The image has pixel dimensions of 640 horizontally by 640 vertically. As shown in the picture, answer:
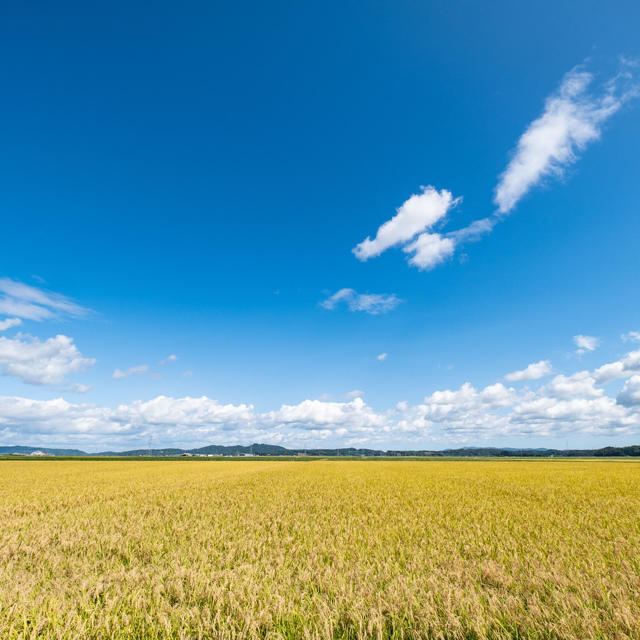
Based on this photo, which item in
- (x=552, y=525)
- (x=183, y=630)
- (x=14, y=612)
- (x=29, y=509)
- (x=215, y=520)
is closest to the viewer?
(x=183, y=630)

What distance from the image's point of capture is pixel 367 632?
12.6 feet

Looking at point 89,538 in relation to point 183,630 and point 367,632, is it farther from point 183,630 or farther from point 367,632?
point 367,632

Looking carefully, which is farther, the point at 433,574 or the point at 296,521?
the point at 296,521

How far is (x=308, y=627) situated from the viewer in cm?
392

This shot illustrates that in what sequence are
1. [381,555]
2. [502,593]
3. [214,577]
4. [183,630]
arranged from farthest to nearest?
[381,555]
[214,577]
[502,593]
[183,630]

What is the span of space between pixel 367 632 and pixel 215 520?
7.77 m

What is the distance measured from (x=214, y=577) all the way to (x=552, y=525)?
8.76 meters

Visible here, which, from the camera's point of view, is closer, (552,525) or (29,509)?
(552,525)

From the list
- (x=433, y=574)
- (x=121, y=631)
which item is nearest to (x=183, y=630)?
(x=121, y=631)

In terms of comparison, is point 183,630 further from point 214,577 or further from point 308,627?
point 214,577

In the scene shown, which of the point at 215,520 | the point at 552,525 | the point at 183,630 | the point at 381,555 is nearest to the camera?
the point at 183,630

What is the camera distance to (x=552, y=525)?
980cm

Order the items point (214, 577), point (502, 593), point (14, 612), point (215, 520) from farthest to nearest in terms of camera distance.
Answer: point (215, 520) → point (214, 577) → point (502, 593) → point (14, 612)

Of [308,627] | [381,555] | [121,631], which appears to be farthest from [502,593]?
[121,631]
